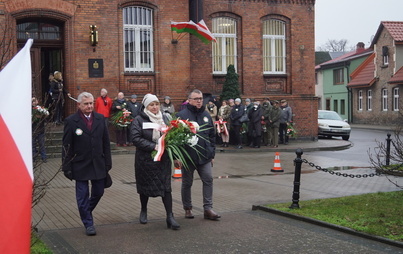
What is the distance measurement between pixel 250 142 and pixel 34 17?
9.64 metres

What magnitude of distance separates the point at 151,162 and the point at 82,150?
0.99 metres

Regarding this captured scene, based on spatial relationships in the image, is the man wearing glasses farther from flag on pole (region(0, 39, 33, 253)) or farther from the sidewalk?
flag on pole (region(0, 39, 33, 253))

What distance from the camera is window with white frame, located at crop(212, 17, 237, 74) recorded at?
25.1 m

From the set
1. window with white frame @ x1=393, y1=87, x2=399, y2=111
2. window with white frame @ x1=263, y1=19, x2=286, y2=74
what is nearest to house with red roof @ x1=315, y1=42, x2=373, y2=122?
window with white frame @ x1=393, y1=87, x2=399, y2=111

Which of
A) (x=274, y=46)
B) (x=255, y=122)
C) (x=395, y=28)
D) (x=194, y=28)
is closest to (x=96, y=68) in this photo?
(x=194, y=28)

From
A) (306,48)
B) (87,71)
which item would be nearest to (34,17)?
(87,71)

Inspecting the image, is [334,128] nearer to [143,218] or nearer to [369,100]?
[143,218]

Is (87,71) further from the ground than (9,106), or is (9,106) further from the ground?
(87,71)

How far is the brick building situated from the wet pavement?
849cm

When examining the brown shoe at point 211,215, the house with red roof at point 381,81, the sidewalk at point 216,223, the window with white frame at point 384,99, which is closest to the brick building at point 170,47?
the sidewalk at point 216,223

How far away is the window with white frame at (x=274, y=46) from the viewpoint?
26031mm

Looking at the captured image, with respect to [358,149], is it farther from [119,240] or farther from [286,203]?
[119,240]

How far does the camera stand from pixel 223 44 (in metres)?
25.3

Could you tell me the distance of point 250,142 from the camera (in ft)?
74.9
